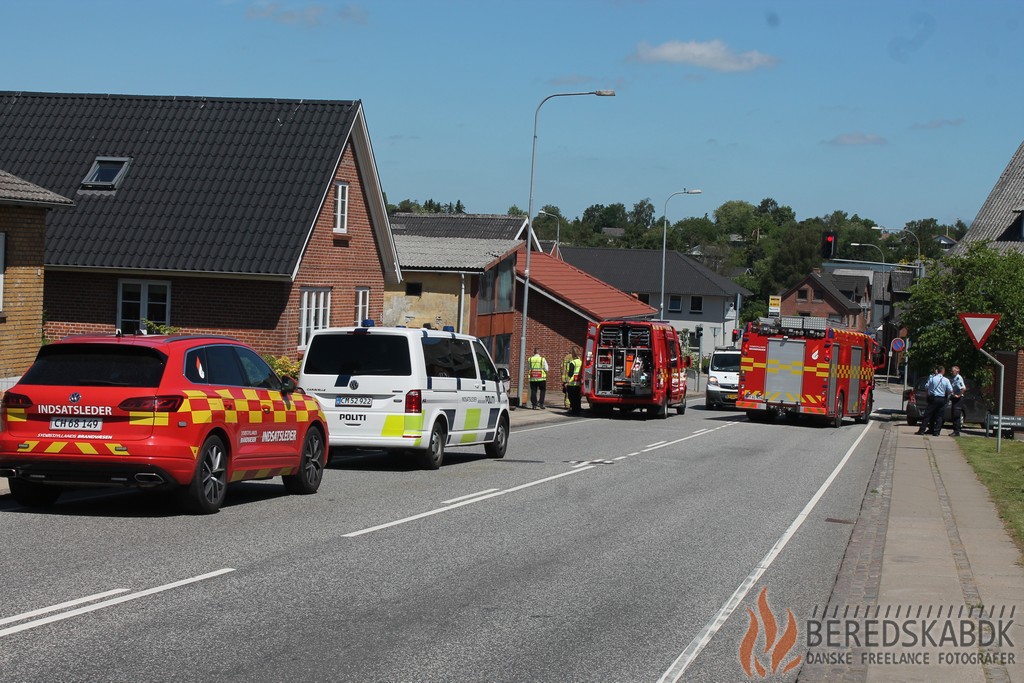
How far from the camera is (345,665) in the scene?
6.80 m

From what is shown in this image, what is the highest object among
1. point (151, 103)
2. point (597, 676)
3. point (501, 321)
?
point (151, 103)

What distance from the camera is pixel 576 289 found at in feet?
171

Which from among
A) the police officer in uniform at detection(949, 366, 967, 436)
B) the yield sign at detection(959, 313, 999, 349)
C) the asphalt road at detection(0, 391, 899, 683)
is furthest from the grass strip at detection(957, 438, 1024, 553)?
the yield sign at detection(959, 313, 999, 349)

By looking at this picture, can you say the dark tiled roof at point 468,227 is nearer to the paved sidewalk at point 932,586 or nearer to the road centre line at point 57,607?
the paved sidewalk at point 932,586

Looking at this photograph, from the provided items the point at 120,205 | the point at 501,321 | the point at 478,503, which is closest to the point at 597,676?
the point at 478,503

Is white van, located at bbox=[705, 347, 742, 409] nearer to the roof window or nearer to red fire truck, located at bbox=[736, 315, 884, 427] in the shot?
red fire truck, located at bbox=[736, 315, 884, 427]

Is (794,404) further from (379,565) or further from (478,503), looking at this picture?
(379,565)

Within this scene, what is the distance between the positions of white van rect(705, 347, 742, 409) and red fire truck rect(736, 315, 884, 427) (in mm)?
5600

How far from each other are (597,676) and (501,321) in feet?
121

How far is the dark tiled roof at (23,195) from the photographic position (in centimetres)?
2138

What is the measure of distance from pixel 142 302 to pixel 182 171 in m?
3.70

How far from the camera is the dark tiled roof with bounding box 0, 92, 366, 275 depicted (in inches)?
1077

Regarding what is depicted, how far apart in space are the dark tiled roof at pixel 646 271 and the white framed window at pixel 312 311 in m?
63.0

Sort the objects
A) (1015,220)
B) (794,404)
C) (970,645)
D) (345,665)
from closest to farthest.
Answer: (345,665)
(970,645)
(794,404)
(1015,220)
